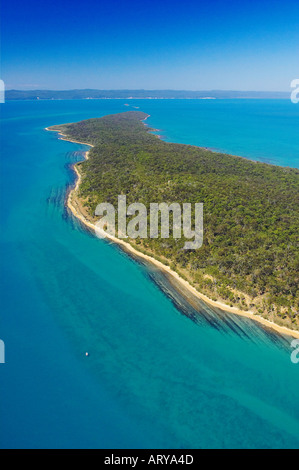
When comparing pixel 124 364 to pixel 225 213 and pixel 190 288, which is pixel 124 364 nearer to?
pixel 190 288

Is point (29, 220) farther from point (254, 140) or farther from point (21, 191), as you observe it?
point (254, 140)

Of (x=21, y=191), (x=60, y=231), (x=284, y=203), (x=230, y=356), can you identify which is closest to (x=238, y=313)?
(x=230, y=356)

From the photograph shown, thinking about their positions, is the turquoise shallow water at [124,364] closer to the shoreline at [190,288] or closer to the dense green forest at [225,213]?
the shoreline at [190,288]

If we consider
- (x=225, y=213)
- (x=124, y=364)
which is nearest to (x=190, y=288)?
(x=124, y=364)

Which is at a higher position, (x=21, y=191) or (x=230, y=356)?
(x=21, y=191)

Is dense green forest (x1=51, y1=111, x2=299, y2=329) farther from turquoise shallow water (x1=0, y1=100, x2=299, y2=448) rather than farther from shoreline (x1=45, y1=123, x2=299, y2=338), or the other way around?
turquoise shallow water (x1=0, y1=100, x2=299, y2=448)
